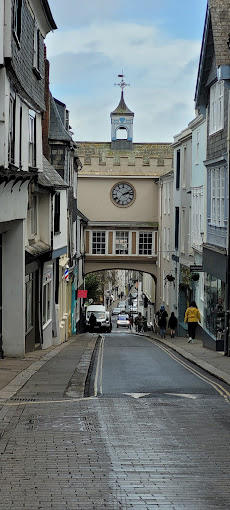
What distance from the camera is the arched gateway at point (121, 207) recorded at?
197 ft

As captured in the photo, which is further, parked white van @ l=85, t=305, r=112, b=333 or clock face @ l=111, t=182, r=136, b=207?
clock face @ l=111, t=182, r=136, b=207

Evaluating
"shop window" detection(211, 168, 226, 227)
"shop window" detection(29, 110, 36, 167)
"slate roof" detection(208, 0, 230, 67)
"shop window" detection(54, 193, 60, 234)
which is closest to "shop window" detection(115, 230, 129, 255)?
"shop window" detection(54, 193, 60, 234)

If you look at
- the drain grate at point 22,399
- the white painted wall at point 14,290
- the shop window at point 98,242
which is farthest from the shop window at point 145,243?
the drain grate at point 22,399

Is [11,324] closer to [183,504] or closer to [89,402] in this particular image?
[89,402]

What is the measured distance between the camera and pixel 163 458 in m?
10.2

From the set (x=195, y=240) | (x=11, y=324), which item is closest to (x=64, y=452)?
(x=11, y=324)

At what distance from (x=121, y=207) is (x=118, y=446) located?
50.6 metres

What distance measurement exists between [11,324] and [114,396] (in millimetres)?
7193

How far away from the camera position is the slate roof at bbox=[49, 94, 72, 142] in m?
37.3

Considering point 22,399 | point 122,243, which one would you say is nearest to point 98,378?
point 22,399

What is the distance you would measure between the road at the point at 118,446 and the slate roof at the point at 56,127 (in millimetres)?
21619

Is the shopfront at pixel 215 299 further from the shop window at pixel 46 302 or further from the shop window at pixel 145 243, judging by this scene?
the shop window at pixel 145 243

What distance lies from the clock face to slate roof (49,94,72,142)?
75.9 feet

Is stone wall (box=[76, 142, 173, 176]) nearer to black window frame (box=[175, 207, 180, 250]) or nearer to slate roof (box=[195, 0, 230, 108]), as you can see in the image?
black window frame (box=[175, 207, 180, 250])
